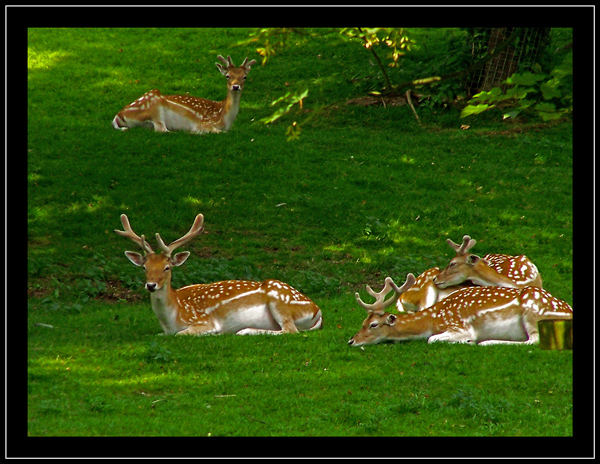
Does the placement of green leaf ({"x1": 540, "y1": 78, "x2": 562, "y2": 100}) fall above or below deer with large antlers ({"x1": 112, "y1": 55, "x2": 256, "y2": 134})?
below

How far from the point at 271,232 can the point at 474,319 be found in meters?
4.23

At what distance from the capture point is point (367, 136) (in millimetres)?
15789

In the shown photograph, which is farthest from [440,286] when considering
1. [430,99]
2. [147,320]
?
[430,99]

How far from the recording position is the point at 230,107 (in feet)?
50.3

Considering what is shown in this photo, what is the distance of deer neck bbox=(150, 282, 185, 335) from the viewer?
330 inches

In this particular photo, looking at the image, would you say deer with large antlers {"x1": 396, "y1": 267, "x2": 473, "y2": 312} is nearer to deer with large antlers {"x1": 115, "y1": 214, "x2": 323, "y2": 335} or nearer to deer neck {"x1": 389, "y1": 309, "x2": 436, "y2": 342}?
deer neck {"x1": 389, "y1": 309, "x2": 436, "y2": 342}

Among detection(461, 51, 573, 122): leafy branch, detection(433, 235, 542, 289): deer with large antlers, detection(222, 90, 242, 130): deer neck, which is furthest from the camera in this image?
detection(222, 90, 242, 130): deer neck

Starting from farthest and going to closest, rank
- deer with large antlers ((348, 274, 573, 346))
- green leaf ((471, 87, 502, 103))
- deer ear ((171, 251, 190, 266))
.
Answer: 1. deer ear ((171, 251, 190, 266))
2. deer with large antlers ((348, 274, 573, 346))
3. green leaf ((471, 87, 502, 103))

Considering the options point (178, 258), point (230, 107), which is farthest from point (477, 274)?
point (230, 107)

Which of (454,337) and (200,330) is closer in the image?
(454,337)

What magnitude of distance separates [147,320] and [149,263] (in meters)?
0.79

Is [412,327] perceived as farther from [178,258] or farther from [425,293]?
[178,258]

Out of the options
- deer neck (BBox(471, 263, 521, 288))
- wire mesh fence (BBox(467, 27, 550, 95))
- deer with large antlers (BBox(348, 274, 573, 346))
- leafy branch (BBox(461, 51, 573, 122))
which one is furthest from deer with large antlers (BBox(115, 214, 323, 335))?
wire mesh fence (BBox(467, 27, 550, 95))

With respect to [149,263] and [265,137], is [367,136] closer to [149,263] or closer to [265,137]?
[265,137]
